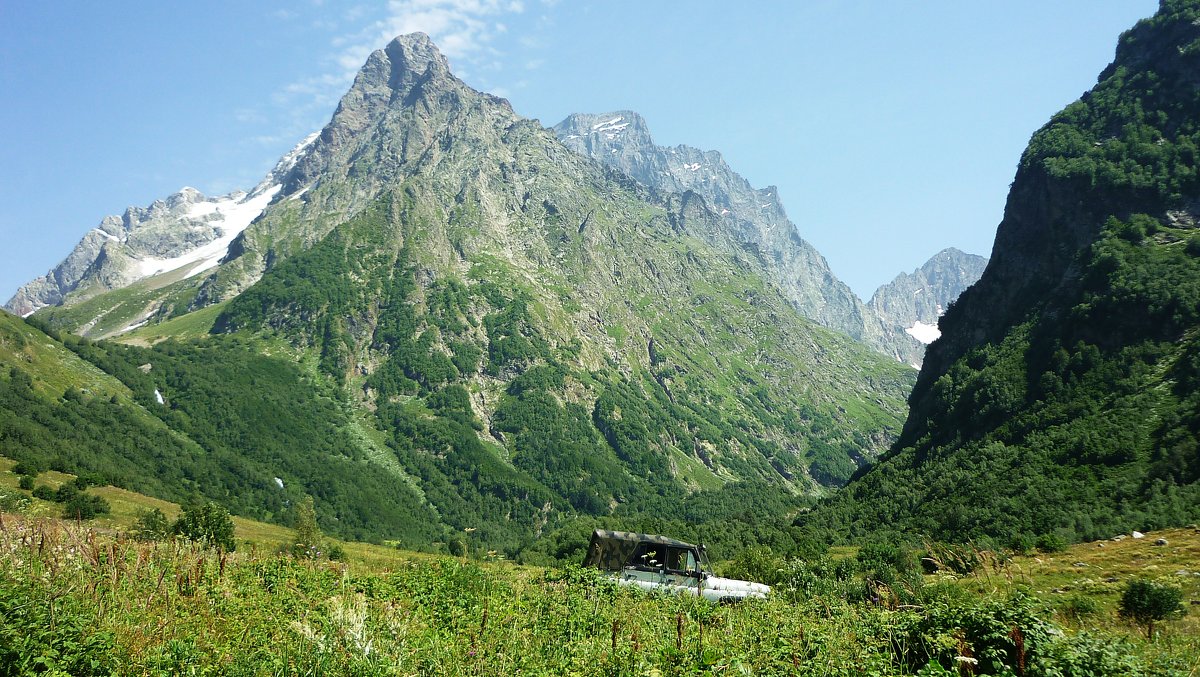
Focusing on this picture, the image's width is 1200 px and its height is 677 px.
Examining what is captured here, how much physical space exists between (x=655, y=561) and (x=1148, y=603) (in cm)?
1757

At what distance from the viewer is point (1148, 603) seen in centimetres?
1816

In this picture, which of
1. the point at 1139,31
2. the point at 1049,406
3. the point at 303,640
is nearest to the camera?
the point at 303,640

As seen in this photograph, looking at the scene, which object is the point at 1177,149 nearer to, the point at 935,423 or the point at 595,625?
the point at 935,423

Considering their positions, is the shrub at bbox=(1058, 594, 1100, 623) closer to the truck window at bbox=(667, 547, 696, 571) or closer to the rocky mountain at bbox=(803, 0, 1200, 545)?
the truck window at bbox=(667, 547, 696, 571)

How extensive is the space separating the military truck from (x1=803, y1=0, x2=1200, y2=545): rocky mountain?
4014cm

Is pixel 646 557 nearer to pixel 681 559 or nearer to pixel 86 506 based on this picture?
pixel 681 559

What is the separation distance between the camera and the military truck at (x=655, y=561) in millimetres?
28061

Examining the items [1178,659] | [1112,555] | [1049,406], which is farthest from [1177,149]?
[1178,659]

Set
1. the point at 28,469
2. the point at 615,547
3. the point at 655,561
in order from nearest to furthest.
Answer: the point at 655,561
the point at 615,547
the point at 28,469

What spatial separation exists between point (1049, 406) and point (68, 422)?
25140 cm

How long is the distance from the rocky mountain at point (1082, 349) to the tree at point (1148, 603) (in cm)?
4033

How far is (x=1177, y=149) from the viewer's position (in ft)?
371

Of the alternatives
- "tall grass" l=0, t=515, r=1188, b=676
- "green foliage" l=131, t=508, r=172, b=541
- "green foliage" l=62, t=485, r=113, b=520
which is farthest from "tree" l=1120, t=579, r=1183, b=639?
"green foliage" l=62, t=485, r=113, b=520

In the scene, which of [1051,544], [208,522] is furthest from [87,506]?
[1051,544]
